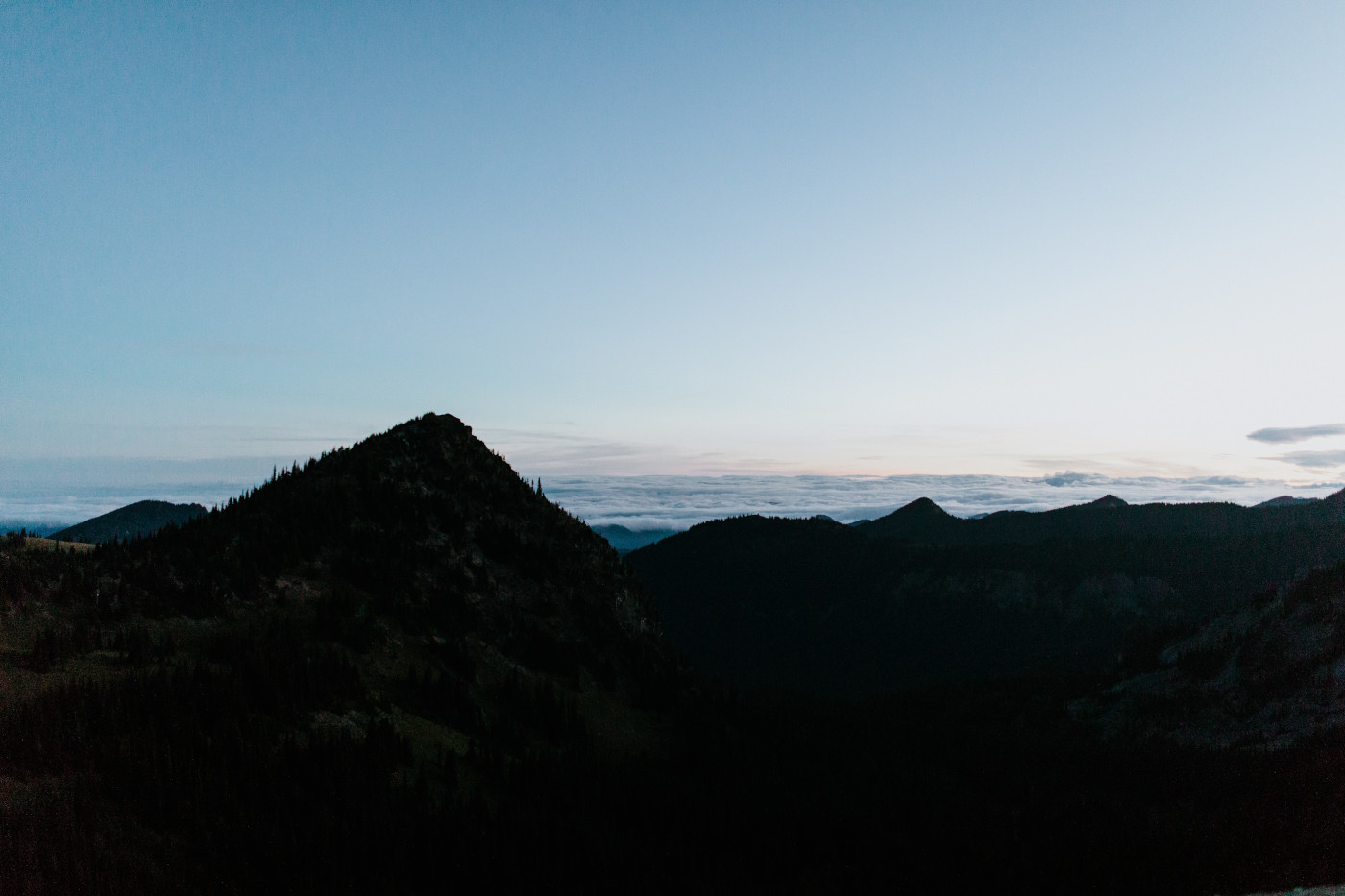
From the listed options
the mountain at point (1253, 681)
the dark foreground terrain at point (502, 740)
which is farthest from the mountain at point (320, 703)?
the mountain at point (1253, 681)

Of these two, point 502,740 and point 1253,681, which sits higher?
point 502,740

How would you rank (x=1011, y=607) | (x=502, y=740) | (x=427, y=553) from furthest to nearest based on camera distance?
(x=1011, y=607) → (x=427, y=553) → (x=502, y=740)

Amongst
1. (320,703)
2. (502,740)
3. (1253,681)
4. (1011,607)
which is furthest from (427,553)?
(1011,607)

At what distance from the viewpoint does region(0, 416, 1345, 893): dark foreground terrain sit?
25781 millimetres

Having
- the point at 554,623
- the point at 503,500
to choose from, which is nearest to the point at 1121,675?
the point at 554,623

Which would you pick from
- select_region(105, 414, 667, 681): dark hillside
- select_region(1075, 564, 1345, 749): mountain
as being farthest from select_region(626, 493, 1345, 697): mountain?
select_region(105, 414, 667, 681): dark hillside

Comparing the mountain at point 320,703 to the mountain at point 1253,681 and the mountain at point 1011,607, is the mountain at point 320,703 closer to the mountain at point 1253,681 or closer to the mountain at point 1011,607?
the mountain at point 1253,681

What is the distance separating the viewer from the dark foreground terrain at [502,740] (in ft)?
84.6

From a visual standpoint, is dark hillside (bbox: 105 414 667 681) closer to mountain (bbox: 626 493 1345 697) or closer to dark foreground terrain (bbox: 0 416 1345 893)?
dark foreground terrain (bbox: 0 416 1345 893)

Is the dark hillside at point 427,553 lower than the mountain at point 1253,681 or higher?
higher

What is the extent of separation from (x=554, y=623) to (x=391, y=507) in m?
16.9

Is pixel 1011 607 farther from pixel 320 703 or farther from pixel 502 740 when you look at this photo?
pixel 320 703

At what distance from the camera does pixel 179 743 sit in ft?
90.2

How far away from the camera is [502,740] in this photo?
43500 mm
